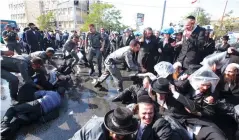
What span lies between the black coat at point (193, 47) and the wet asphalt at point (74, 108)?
71.6 inches

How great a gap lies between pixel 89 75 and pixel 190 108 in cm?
420

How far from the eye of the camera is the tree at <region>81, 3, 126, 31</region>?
125ft

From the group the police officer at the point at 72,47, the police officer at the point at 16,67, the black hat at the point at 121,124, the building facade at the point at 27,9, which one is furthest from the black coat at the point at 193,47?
the building facade at the point at 27,9

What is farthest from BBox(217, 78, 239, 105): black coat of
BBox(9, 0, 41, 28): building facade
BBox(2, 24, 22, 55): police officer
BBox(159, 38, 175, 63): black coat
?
BBox(9, 0, 41, 28): building facade

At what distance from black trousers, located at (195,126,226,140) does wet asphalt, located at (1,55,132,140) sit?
1792mm

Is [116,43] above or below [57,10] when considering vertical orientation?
below

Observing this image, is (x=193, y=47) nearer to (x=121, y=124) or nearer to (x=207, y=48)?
(x=207, y=48)

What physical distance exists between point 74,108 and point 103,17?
37.8m

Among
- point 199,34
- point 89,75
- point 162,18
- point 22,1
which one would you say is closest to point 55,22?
point 22,1

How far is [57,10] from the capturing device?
45031 millimetres

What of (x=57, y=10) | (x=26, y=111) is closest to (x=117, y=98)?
(x=26, y=111)

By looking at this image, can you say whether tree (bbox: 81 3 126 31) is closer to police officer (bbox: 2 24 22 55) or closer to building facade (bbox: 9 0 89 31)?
building facade (bbox: 9 0 89 31)

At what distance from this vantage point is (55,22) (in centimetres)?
4388

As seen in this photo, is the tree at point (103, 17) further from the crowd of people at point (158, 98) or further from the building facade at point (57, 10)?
the crowd of people at point (158, 98)
